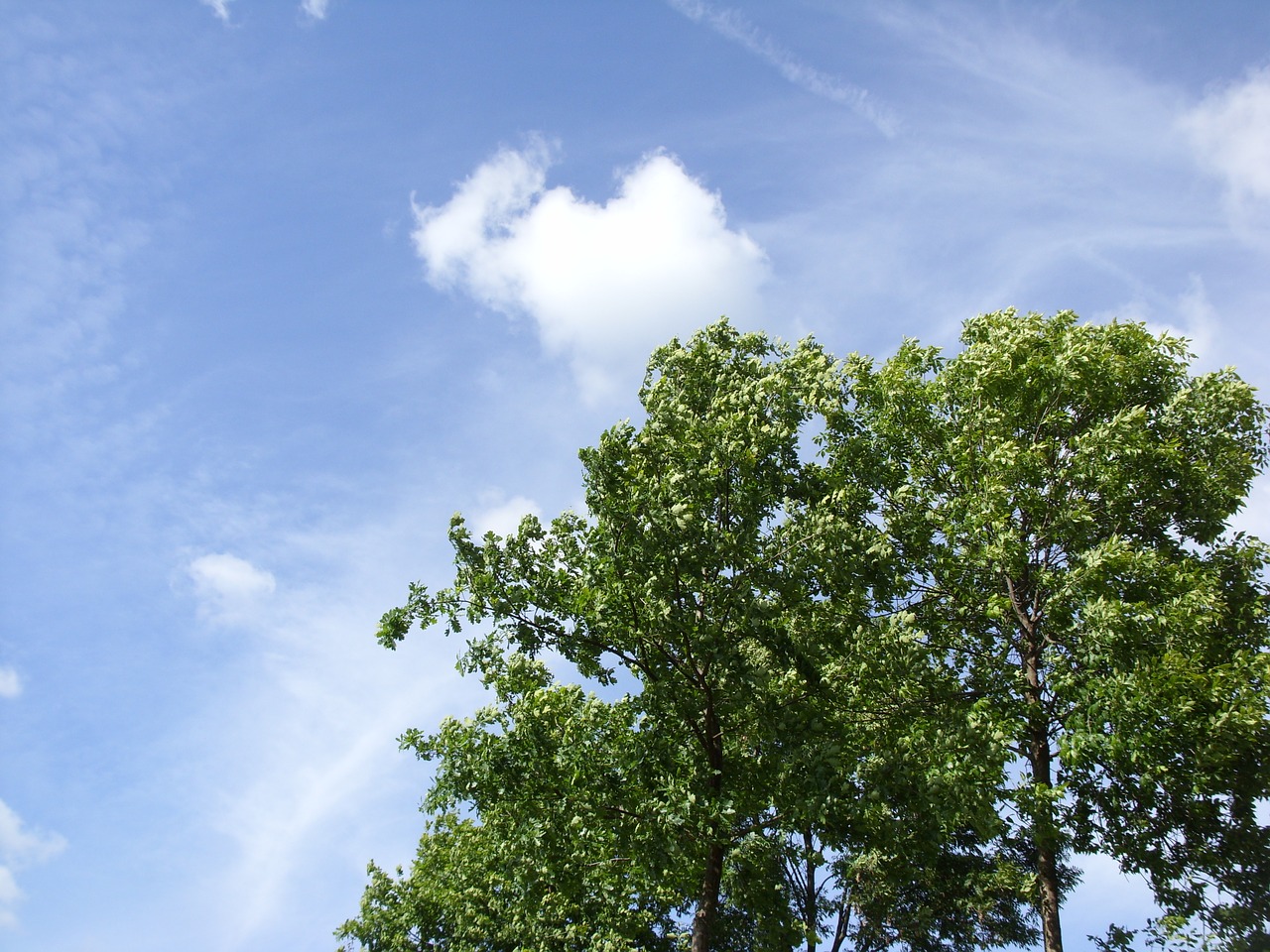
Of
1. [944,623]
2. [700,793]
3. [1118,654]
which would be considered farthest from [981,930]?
[700,793]

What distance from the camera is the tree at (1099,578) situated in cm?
1894

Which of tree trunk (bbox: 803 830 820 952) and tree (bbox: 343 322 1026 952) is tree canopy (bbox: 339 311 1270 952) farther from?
tree trunk (bbox: 803 830 820 952)

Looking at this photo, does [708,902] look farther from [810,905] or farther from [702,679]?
[810,905]

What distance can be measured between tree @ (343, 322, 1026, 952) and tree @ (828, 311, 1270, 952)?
246 centimetres

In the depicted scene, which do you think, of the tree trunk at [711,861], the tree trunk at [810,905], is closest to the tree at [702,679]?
the tree trunk at [711,861]

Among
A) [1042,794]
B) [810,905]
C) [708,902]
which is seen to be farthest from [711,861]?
[810,905]

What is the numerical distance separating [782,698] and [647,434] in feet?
20.6

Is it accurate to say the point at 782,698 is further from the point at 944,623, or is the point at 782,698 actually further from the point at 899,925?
the point at 899,925

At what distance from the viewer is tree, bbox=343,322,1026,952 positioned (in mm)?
17094

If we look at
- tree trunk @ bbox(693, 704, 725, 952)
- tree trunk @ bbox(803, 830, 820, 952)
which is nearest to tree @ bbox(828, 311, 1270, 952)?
tree trunk @ bbox(693, 704, 725, 952)

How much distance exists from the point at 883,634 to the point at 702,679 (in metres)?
4.02

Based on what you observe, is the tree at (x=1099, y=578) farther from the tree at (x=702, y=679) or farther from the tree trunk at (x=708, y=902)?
the tree trunk at (x=708, y=902)

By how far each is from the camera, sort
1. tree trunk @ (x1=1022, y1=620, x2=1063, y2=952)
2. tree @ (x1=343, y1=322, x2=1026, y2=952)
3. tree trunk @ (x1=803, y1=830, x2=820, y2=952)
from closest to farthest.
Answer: tree @ (x1=343, y1=322, x2=1026, y2=952) < tree trunk @ (x1=1022, y1=620, x2=1063, y2=952) < tree trunk @ (x1=803, y1=830, x2=820, y2=952)

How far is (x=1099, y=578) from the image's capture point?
2034 cm
